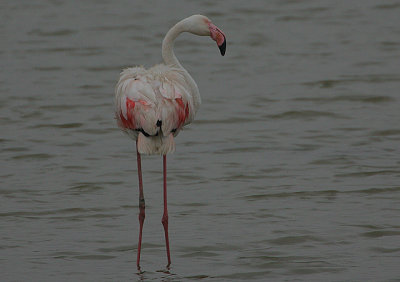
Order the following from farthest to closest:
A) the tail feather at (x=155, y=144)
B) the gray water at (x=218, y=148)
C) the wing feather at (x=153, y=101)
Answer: the gray water at (x=218, y=148) → the tail feather at (x=155, y=144) → the wing feather at (x=153, y=101)

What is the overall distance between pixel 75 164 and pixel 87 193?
1212 millimetres

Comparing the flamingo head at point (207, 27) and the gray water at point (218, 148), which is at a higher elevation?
the flamingo head at point (207, 27)

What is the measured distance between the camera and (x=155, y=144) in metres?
7.62

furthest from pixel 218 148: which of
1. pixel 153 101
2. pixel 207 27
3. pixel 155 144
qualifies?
pixel 153 101

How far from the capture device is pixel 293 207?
9445 millimetres

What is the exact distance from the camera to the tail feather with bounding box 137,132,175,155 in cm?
759

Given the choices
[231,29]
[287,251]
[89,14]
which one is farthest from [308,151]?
[89,14]

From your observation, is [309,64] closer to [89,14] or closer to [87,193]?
[89,14]

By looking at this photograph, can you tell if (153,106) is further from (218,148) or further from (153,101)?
(218,148)

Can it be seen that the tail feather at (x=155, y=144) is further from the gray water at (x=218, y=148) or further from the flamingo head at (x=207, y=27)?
the flamingo head at (x=207, y=27)

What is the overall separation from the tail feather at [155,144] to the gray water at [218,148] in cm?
101

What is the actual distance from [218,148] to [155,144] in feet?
14.8

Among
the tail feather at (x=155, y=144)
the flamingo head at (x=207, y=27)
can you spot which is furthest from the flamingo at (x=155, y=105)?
the flamingo head at (x=207, y=27)

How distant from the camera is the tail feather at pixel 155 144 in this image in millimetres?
7590
